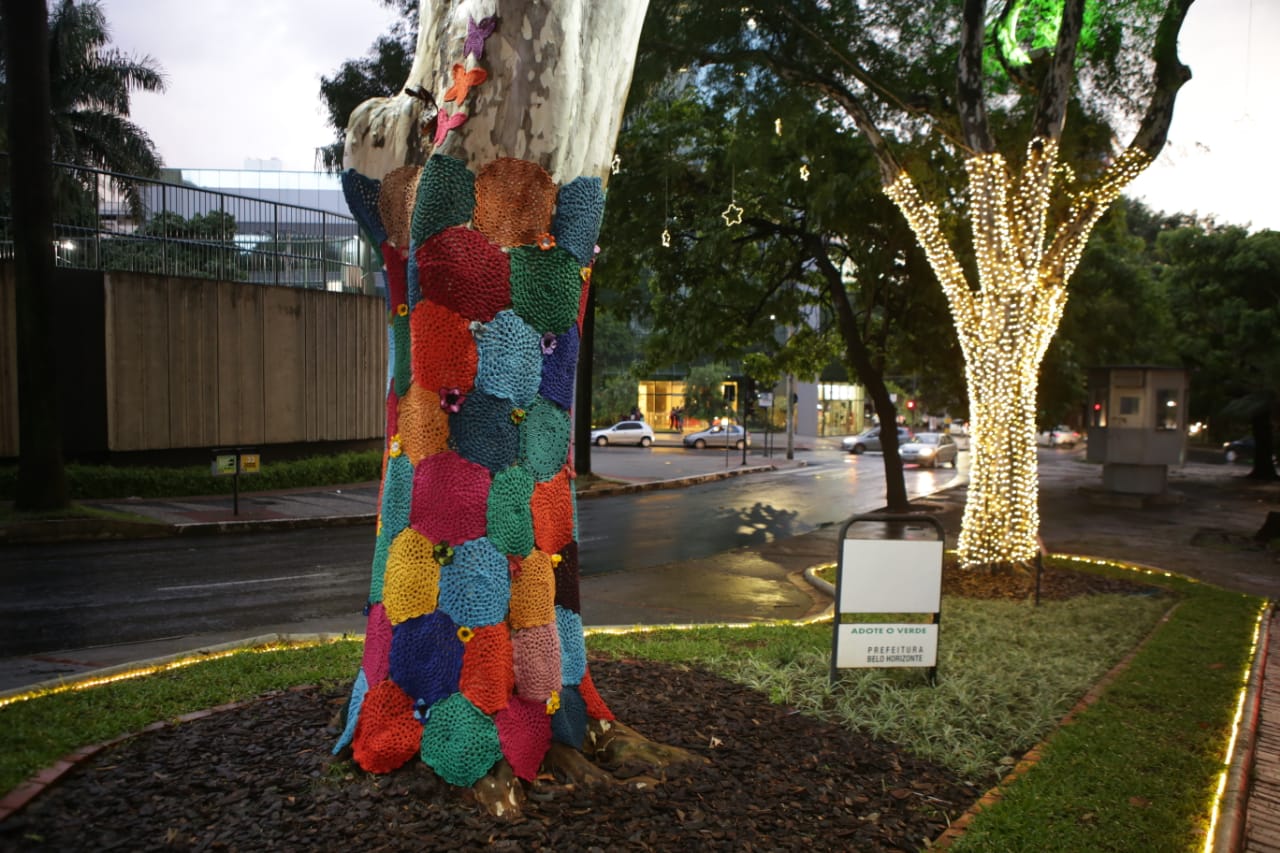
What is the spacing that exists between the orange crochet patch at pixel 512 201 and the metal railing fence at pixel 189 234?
16031 millimetres

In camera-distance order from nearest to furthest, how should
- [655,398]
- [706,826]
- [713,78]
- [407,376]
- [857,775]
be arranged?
[706,826] → [407,376] → [857,775] → [713,78] → [655,398]

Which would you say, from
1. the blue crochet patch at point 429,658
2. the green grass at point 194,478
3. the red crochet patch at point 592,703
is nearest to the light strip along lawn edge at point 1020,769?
the red crochet patch at point 592,703

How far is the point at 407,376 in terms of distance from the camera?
435cm

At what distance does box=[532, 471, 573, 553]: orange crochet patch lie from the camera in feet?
14.3

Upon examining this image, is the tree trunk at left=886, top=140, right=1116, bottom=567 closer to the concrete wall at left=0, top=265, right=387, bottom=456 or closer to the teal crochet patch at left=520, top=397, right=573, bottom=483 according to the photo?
the teal crochet patch at left=520, top=397, right=573, bottom=483

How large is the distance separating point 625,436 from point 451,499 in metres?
42.2

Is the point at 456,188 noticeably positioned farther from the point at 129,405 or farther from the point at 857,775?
the point at 129,405

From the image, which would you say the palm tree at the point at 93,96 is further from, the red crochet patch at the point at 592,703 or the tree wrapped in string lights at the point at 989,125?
the red crochet patch at the point at 592,703

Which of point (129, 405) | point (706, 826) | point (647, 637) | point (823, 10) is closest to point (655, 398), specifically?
point (129, 405)

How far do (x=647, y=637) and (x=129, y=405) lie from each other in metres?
14.4

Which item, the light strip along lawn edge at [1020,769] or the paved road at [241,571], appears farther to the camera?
the paved road at [241,571]

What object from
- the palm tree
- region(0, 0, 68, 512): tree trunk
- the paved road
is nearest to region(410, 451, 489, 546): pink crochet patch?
the paved road

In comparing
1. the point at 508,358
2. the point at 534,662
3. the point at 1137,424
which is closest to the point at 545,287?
the point at 508,358

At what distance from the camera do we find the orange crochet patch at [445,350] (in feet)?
13.7
